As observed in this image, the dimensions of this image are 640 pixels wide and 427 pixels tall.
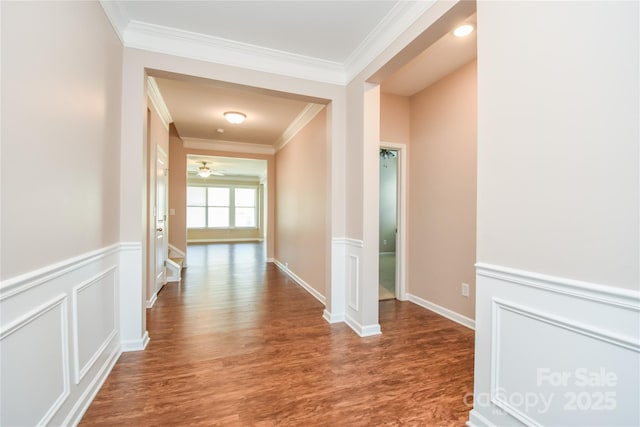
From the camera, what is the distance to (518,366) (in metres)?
1.35

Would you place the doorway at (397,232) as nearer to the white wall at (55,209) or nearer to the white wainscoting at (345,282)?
the white wainscoting at (345,282)

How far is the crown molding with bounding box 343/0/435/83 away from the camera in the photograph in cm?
198

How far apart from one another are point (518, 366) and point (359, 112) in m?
2.31

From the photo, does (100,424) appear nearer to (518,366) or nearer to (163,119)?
(518,366)

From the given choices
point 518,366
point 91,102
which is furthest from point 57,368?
point 518,366

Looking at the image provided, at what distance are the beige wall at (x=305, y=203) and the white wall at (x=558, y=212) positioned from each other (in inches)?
88.5

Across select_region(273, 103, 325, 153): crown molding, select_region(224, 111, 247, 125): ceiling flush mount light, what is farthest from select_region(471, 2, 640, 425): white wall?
select_region(224, 111, 247, 125): ceiling flush mount light

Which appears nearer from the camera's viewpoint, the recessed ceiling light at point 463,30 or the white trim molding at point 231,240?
the recessed ceiling light at point 463,30

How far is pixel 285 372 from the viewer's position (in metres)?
2.04

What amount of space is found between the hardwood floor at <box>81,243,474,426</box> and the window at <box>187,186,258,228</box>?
838 centimetres

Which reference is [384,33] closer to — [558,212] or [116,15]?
[558,212]

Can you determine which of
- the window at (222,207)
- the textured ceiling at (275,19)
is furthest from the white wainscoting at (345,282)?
the window at (222,207)

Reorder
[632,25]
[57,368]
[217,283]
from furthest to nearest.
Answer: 1. [217,283]
2. [57,368]
3. [632,25]

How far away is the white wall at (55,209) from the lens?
3.51 feet
